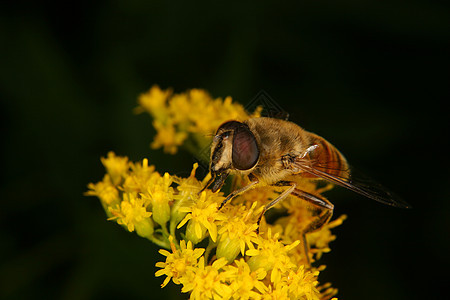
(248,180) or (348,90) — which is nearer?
(248,180)

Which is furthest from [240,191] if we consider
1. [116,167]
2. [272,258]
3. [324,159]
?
[116,167]

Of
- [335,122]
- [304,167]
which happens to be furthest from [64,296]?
[335,122]

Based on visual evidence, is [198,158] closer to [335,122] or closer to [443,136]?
[335,122]

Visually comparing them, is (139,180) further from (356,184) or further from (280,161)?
(356,184)

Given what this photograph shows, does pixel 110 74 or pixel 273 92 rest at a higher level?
pixel 273 92

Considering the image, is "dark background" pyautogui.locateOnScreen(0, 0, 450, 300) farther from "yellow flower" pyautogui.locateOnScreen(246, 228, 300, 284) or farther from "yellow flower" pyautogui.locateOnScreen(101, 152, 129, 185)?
"yellow flower" pyautogui.locateOnScreen(246, 228, 300, 284)

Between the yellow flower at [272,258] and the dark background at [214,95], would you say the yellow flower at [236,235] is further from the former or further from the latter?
the dark background at [214,95]
